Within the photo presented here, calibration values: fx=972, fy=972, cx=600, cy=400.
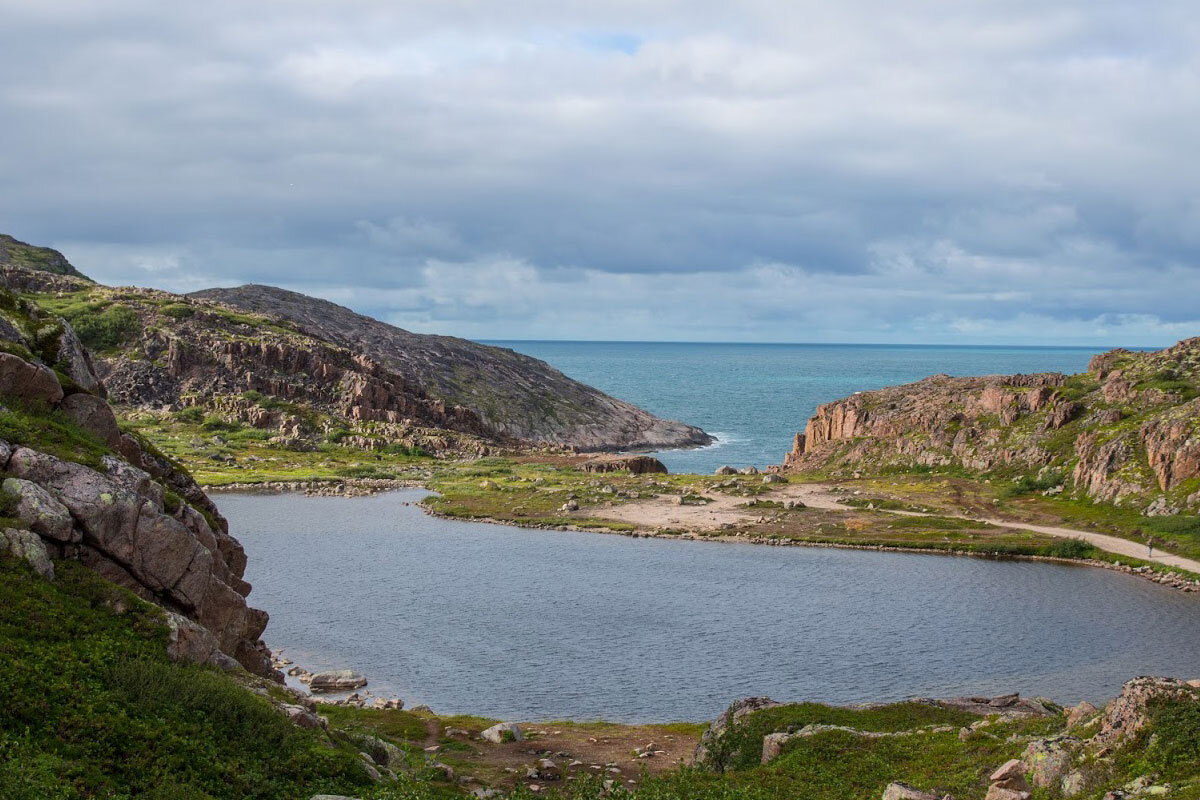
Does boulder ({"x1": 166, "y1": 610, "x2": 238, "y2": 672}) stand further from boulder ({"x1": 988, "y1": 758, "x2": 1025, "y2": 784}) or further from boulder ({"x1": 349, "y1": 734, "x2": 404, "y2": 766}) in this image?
boulder ({"x1": 988, "y1": 758, "x2": 1025, "y2": 784})

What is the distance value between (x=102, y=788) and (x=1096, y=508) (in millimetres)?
120322

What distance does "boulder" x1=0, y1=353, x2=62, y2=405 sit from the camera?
35188mm

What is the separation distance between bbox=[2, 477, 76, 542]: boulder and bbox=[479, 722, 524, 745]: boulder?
2311 cm

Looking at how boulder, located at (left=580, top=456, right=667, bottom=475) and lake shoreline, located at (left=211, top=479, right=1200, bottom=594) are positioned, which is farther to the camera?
boulder, located at (left=580, top=456, right=667, bottom=475)

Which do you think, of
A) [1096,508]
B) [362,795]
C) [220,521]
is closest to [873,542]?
[1096,508]

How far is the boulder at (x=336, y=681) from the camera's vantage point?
57.3 metres

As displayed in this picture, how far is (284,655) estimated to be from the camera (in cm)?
6400

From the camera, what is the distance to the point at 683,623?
2960 inches

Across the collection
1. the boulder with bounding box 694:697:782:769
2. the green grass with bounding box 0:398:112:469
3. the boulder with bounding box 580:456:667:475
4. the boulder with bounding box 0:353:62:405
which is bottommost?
the boulder with bounding box 694:697:782:769

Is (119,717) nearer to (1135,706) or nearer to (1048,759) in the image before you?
(1048,759)

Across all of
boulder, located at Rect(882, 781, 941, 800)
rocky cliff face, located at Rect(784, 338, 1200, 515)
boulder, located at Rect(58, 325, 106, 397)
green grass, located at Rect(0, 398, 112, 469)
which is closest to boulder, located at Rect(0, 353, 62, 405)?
green grass, located at Rect(0, 398, 112, 469)

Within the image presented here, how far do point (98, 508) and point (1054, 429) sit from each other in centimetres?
13434

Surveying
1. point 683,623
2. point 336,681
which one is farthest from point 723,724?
point 683,623

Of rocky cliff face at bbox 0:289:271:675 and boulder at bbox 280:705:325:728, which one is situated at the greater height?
rocky cliff face at bbox 0:289:271:675
